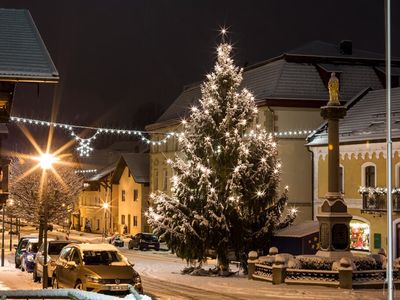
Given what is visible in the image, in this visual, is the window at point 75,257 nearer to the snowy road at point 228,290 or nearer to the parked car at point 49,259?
the parked car at point 49,259

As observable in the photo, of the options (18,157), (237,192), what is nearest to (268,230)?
(237,192)

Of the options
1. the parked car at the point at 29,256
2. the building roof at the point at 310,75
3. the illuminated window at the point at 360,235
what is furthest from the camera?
the building roof at the point at 310,75

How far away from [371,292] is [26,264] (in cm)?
1602

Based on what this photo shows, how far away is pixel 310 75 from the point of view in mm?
48656

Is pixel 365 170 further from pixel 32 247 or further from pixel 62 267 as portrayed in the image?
pixel 62 267

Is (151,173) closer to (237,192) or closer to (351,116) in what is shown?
(351,116)

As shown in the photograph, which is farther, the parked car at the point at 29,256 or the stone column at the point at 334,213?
the parked car at the point at 29,256

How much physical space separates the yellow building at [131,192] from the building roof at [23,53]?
5328 cm

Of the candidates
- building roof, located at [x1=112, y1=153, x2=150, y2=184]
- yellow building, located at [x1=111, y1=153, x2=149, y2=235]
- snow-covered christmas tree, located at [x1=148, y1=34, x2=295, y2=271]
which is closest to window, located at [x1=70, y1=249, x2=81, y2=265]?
snow-covered christmas tree, located at [x1=148, y1=34, x2=295, y2=271]

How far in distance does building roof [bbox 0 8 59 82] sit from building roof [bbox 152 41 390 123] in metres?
31.6

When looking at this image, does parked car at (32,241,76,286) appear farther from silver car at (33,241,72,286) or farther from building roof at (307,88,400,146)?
building roof at (307,88,400,146)

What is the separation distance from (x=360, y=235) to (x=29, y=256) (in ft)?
55.9

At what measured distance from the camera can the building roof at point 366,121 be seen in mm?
38812

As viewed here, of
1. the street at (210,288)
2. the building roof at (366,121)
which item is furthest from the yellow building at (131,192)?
the street at (210,288)
